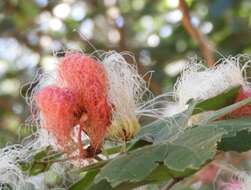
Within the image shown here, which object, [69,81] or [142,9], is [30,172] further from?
[142,9]

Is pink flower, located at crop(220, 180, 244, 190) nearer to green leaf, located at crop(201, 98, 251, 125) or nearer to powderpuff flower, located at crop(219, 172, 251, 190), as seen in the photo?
powderpuff flower, located at crop(219, 172, 251, 190)

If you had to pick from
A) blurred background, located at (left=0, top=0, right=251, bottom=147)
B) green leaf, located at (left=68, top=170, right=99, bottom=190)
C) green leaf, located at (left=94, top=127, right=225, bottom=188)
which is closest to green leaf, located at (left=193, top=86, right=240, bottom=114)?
green leaf, located at (left=94, top=127, right=225, bottom=188)

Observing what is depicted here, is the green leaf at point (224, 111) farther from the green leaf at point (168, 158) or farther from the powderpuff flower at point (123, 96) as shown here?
the powderpuff flower at point (123, 96)

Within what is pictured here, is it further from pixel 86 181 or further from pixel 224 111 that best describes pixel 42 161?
pixel 224 111

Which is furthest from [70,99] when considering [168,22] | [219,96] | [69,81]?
[168,22]

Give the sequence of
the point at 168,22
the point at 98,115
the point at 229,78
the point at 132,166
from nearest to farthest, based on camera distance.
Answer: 1. the point at 132,166
2. the point at 98,115
3. the point at 229,78
4. the point at 168,22

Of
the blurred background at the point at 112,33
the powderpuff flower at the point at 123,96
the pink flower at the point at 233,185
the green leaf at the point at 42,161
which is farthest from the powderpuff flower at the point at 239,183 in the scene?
Result: the blurred background at the point at 112,33
